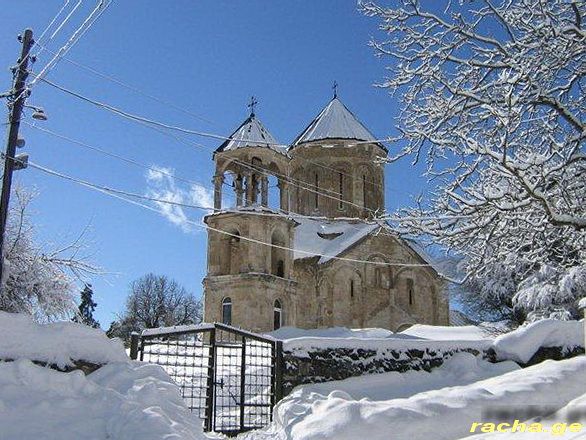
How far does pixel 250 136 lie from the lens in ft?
93.8

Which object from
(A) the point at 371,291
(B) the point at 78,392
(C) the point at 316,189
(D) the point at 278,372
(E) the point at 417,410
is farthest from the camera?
(C) the point at 316,189

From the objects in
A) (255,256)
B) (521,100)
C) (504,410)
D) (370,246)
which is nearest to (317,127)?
(370,246)

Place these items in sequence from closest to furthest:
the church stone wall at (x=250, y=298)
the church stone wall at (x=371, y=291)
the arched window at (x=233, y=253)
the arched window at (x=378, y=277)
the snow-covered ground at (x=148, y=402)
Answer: the snow-covered ground at (x=148, y=402) < the church stone wall at (x=250, y=298) < the arched window at (x=233, y=253) < the church stone wall at (x=371, y=291) < the arched window at (x=378, y=277)

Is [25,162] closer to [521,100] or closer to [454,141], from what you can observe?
[454,141]

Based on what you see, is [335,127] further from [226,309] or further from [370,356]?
[370,356]

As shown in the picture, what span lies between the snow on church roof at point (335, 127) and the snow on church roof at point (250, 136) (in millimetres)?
6860

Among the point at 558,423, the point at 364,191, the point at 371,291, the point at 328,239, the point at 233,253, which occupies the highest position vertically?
the point at 364,191

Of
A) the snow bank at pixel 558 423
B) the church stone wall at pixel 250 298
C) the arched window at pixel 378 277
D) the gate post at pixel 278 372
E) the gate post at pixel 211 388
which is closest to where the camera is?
the snow bank at pixel 558 423

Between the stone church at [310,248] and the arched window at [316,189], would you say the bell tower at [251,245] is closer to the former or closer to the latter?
the stone church at [310,248]

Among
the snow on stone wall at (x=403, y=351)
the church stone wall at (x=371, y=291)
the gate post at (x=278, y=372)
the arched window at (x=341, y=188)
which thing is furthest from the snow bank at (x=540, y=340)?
the arched window at (x=341, y=188)

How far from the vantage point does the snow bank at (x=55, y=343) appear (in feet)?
23.8

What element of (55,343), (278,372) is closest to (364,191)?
(278,372)

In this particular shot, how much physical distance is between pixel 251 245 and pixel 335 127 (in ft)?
42.2

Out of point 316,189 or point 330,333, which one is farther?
point 316,189
